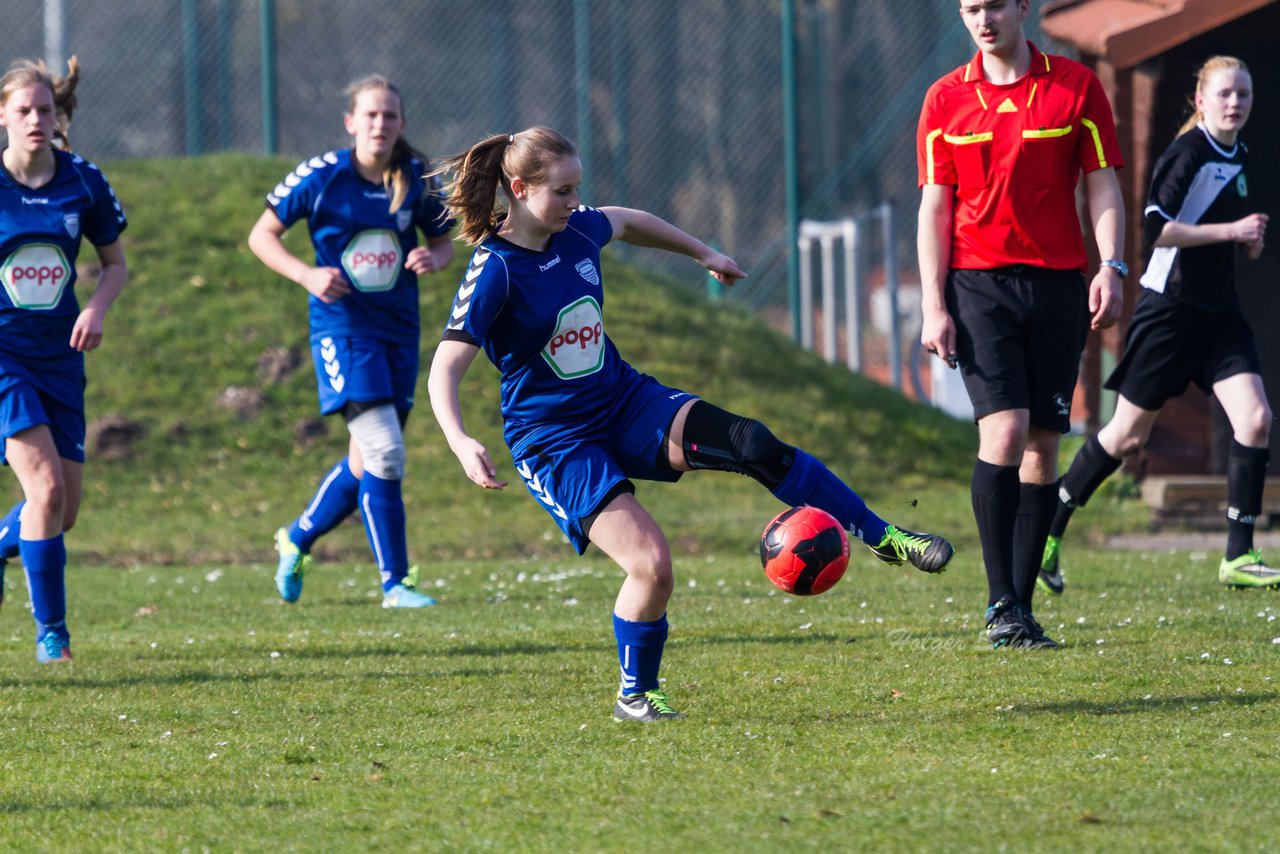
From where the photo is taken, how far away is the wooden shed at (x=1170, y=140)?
36.4 feet

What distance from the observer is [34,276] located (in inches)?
264

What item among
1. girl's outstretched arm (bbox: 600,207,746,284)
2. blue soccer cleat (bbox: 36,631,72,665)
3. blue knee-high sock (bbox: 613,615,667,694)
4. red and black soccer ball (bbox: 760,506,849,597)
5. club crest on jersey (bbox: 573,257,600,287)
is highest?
girl's outstretched arm (bbox: 600,207,746,284)

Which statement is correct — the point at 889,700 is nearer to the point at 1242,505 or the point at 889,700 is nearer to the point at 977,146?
the point at 977,146

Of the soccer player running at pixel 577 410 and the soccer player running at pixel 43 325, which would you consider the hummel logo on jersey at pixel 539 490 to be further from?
the soccer player running at pixel 43 325

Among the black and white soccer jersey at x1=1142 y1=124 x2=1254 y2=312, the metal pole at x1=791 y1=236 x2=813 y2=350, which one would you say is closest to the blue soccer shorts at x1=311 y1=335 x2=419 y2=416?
the black and white soccer jersey at x1=1142 y1=124 x2=1254 y2=312

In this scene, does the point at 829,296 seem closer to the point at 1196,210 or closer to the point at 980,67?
the point at 1196,210

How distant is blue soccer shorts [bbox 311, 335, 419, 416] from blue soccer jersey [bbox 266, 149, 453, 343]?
5cm

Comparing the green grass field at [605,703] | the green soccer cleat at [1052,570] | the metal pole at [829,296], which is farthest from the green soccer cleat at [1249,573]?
the metal pole at [829,296]

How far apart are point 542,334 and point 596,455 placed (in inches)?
16.2

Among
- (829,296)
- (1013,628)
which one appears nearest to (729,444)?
(1013,628)

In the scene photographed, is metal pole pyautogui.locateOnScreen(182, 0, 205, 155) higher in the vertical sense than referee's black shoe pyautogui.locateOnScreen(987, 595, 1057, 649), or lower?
higher

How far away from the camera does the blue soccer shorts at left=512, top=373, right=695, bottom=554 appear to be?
5.04m

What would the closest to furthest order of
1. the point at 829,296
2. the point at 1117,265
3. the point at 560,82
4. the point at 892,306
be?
the point at 1117,265 < the point at 892,306 < the point at 829,296 < the point at 560,82

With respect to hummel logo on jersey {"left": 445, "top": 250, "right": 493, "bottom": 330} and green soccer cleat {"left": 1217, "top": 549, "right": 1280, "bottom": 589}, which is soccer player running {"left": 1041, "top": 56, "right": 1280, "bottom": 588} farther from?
hummel logo on jersey {"left": 445, "top": 250, "right": 493, "bottom": 330}
